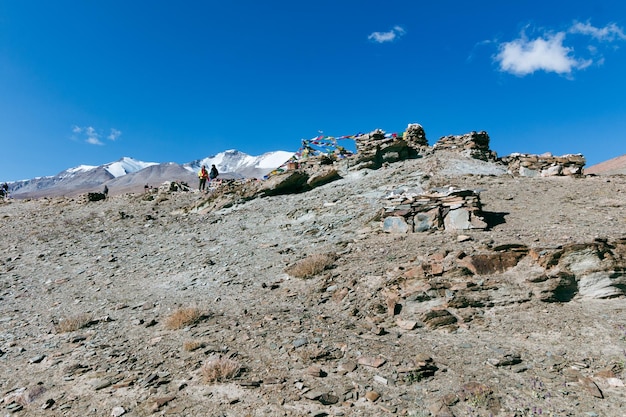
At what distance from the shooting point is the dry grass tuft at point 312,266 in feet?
38.6

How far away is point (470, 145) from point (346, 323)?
25848 mm

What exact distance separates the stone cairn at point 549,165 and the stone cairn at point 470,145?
191 inches

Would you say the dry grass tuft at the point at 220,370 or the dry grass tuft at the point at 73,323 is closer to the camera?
the dry grass tuft at the point at 220,370

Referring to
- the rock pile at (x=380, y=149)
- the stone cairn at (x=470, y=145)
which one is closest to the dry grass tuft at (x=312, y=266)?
the rock pile at (x=380, y=149)

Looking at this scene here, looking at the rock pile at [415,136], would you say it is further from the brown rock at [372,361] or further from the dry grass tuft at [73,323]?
the dry grass tuft at [73,323]

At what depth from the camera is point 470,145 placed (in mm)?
29531

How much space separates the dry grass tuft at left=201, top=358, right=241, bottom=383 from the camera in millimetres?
6305

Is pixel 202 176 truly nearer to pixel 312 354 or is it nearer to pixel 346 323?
pixel 346 323

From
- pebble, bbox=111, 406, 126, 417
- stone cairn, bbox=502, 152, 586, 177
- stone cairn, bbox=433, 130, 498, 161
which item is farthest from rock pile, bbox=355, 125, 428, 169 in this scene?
pebble, bbox=111, 406, 126, 417

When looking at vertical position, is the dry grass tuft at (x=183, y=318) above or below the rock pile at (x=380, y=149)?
below

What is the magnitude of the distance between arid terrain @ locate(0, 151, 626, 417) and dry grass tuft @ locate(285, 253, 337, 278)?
0.40ft

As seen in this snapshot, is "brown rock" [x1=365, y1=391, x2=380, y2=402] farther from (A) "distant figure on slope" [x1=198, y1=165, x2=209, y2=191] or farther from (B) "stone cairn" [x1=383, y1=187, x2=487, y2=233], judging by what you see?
(A) "distant figure on slope" [x1=198, y1=165, x2=209, y2=191]

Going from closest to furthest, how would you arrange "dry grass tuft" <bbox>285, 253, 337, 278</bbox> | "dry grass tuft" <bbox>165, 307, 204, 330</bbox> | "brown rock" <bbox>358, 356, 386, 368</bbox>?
"brown rock" <bbox>358, 356, 386, 368</bbox>
"dry grass tuft" <bbox>165, 307, 204, 330</bbox>
"dry grass tuft" <bbox>285, 253, 337, 278</bbox>

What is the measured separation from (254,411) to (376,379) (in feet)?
6.99
